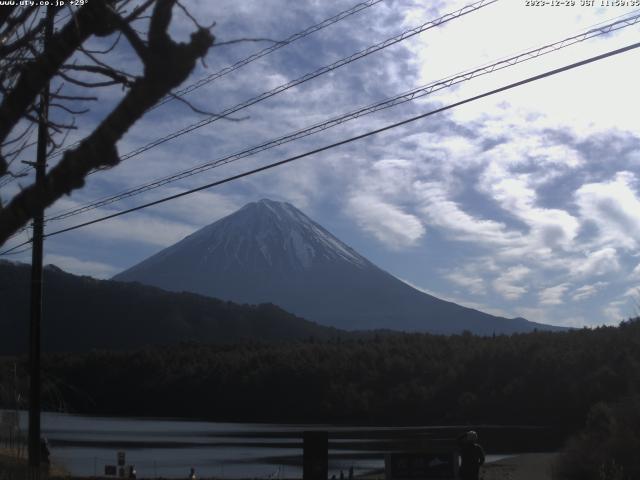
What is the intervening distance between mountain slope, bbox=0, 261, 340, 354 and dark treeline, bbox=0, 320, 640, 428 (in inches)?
948

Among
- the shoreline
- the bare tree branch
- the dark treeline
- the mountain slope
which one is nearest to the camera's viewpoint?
the bare tree branch

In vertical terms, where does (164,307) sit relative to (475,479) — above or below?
above

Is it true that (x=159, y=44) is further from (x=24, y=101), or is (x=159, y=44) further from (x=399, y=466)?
(x=399, y=466)

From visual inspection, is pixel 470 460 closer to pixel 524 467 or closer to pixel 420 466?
pixel 420 466

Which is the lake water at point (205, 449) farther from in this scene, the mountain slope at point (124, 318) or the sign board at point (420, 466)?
the mountain slope at point (124, 318)

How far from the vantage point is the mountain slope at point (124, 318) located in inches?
5374

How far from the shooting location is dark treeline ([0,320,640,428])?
73.1 m

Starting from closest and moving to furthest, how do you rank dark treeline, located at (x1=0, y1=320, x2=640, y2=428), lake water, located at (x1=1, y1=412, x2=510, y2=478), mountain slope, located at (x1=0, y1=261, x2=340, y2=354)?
lake water, located at (x1=1, y1=412, x2=510, y2=478) → dark treeline, located at (x1=0, y1=320, x2=640, y2=428) → mountain slope, located at (x1=0, y1=261, x2=340, y2=354)

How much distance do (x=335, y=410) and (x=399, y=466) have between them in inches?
3208

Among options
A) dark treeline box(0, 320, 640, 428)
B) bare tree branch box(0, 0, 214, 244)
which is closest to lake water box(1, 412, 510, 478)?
dark treeline box(0, 320, 640, 428)

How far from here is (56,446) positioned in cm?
5016

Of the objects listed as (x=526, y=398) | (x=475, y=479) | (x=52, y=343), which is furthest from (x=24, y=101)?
(x=52, y=343)

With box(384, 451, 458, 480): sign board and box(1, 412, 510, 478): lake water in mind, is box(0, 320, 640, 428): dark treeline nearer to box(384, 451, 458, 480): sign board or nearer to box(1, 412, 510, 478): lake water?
box(1, 412, 510, 478): lake water

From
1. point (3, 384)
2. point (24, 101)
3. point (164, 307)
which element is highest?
point (164, 307)
